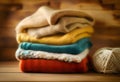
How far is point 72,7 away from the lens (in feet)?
4.20

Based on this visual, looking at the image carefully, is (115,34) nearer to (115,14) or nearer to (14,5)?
(115,14)

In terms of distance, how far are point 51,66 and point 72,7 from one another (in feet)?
1.35

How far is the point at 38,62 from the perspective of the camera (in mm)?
996

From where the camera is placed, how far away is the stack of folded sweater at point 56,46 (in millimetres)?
985

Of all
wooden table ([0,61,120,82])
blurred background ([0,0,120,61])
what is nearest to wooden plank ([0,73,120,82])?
wooden table ([0,61,120,82])

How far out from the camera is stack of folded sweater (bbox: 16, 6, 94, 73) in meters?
0.98

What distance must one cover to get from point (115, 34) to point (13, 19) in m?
0.54

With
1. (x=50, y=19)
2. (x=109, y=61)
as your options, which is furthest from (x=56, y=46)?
(x=109, y=61)

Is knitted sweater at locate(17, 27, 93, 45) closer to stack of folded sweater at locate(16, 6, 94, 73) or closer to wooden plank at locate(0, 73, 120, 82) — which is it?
stack of folded sweater at locate(16, 6, 94, 73)

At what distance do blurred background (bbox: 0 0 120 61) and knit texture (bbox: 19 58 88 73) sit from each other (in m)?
0.30

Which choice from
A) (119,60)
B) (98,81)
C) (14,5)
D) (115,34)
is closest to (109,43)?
(115,34)

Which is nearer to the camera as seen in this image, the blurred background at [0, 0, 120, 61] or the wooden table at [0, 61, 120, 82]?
the wooden table at [0, 61, 120, 82]

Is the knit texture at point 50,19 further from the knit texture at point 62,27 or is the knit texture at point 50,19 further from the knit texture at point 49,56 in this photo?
the knit texture at point 49,56

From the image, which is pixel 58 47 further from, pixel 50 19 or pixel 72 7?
pixel 72 7
